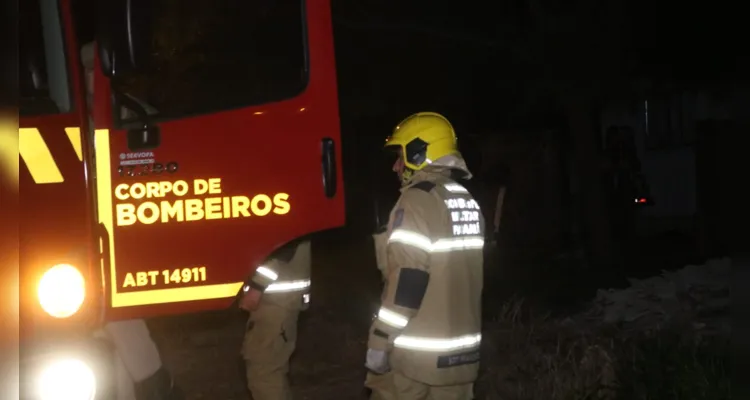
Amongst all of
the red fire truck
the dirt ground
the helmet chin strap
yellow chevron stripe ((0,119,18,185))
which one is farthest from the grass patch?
yellow chevron stripe ((0,119,18,185))

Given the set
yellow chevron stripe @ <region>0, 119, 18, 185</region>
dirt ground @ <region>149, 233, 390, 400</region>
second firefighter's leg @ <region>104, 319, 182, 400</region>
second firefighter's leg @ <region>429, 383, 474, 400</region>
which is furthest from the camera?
dirt ground @ <region>149, 233, 390, 400</region>

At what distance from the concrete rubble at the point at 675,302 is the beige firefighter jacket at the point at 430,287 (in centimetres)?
350

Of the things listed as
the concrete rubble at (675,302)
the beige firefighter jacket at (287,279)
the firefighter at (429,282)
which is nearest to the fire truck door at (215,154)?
the firefighter at (429,282)

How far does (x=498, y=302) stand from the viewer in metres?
9.40

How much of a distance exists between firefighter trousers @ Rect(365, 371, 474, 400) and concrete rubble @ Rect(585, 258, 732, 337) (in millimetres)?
3430

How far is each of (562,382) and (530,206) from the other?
31.6 feet

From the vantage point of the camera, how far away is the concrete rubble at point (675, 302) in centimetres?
812

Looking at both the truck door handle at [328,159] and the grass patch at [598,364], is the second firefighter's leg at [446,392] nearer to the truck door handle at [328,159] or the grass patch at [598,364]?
the truck door handle at [328,159]

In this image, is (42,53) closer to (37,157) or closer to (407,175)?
(37,157)

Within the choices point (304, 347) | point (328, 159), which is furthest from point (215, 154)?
point (304, 347)

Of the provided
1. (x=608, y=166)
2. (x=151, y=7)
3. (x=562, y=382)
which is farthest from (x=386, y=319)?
(x=608, y=166)

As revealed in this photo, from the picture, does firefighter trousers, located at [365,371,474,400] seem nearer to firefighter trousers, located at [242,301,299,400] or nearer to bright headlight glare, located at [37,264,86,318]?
firefighter trousers, located at [242,301,299,400]

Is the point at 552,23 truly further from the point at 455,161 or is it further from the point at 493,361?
the point at 455,161

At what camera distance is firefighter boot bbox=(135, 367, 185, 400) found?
13.0 feet
